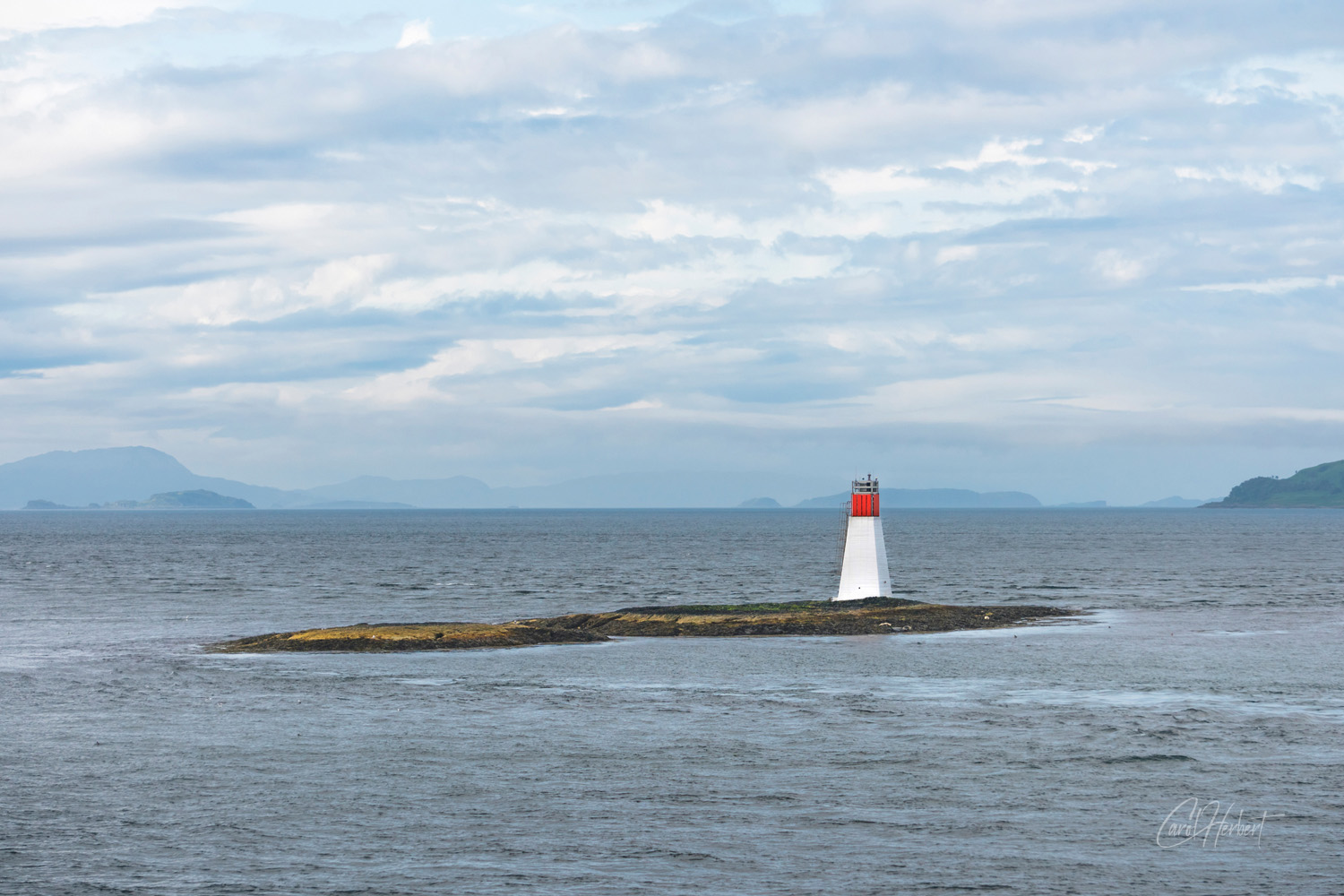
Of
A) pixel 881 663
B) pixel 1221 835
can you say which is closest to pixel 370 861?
pixel 1221 835

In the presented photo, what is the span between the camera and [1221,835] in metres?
24.8

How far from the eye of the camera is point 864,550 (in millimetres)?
66375

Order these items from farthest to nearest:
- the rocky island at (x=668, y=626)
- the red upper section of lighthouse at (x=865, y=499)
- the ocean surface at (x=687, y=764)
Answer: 1. the red upper section of lighthouse at (x=865, y=499)
2. the rocky island at (x=668, y=626)
3. the ocean surface at (x=687, y=764)

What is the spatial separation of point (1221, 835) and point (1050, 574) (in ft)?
305

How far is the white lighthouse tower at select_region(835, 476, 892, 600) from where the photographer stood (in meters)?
63.7

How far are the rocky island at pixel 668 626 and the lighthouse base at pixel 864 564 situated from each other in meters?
0.91

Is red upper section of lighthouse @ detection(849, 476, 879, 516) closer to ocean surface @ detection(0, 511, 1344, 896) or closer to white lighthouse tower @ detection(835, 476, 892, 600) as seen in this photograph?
white lighthouse tower @ detection(835, 476, 892, 600)

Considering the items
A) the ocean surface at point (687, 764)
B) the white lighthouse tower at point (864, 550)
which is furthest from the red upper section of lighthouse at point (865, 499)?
the ocean surface at point (687, 764)

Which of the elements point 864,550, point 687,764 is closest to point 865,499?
point 864,550

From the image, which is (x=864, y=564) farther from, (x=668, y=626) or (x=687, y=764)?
(x=687, y=764)

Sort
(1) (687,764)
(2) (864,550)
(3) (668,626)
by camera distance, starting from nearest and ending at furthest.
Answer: (1) (687,764)
(3) (668,626)
(2) (864,550)

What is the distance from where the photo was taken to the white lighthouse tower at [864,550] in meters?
63.7

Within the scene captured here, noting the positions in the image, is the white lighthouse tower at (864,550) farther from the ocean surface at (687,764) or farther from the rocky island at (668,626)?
the ocean surface at (687,764)

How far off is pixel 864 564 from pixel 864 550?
1.32m
